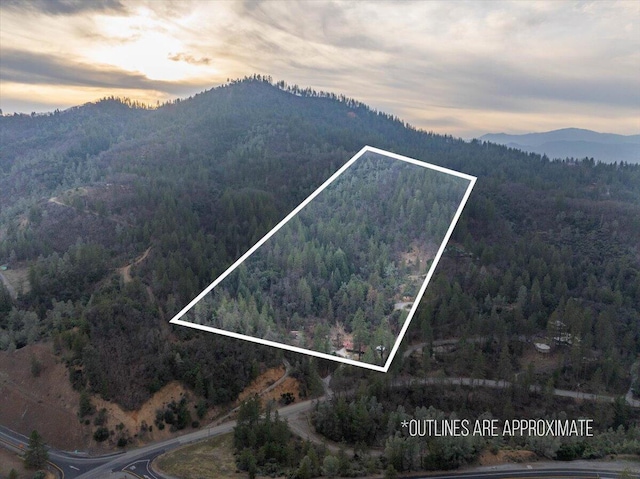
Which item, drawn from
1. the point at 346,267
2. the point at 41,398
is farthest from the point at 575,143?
the point at 346,267

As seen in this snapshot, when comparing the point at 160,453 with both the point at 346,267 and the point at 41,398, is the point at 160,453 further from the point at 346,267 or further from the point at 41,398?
the point at 346,267

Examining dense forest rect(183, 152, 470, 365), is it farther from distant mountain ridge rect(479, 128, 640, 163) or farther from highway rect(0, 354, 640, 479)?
distant mountain ridge rect(479, 128, 640, 163)

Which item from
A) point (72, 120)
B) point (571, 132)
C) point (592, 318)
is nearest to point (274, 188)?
point (592, 318)

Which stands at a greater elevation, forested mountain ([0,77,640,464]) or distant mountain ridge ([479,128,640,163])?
distant mountain ridge ([479,128,640,163])

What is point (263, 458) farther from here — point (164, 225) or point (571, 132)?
point (571, 132)

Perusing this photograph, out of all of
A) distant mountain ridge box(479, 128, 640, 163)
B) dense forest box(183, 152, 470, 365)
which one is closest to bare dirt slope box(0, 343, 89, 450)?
dense forest box(183, 152, 470, 365)

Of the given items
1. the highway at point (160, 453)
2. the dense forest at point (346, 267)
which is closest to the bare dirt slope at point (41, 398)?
the highway at point (160, 453)

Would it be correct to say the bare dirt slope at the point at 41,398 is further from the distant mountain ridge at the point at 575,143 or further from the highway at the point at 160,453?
the distant mountain ridge at the point at 575,143
